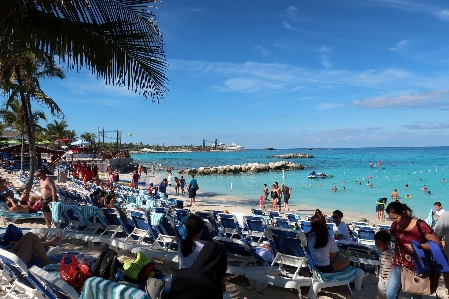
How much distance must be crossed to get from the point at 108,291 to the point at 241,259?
322cm

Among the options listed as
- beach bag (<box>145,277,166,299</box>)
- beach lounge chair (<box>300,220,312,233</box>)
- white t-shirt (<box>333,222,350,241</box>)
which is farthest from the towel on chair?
beach lounge chair (<box>300,220,312,233</box>)

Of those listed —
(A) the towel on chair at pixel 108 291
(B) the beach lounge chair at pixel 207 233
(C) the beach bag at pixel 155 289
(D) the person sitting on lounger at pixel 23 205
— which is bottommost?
(D) the person sitting on lounger at pixel 23 205

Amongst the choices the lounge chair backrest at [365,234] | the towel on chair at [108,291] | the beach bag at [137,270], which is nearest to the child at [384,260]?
the beach bag at [137,270]

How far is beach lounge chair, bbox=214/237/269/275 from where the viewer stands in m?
4.87

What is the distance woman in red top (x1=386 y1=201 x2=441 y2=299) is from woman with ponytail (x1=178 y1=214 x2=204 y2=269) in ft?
5.75

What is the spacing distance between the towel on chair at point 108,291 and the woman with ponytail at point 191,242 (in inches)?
51.8

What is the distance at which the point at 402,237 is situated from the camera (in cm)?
357

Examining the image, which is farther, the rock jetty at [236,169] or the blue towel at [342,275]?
the rock jetty at [236,169]

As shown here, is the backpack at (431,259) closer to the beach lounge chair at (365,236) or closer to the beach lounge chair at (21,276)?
the beach lounge chair at (21,276)

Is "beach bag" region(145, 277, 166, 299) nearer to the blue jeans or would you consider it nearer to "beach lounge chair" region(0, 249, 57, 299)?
"beach lounge chair" region(0, 249, 57, 299)

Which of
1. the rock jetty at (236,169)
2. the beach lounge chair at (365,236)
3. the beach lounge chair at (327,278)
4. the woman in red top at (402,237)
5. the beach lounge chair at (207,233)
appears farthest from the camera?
the rock jetty at (236,169)

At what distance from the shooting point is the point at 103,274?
11.3ft

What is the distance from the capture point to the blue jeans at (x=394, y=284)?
12.0 feet

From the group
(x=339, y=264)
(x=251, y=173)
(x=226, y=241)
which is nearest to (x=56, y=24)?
(x=226, y=241)
